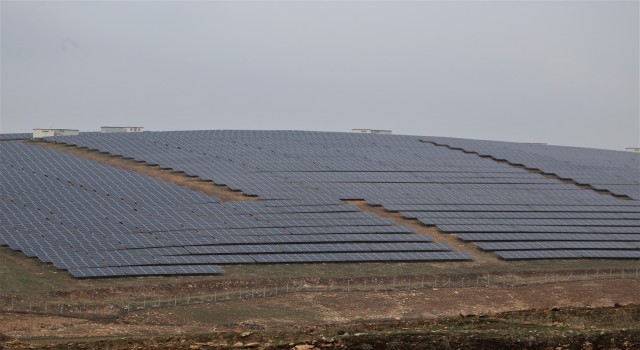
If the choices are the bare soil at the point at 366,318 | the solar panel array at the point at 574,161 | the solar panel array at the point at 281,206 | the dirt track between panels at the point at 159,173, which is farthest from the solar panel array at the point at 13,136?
the bare soil at the point at 366,318

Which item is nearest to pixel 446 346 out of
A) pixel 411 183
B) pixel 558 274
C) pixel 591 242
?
pixel 558 274

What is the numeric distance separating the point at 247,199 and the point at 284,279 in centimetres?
1307

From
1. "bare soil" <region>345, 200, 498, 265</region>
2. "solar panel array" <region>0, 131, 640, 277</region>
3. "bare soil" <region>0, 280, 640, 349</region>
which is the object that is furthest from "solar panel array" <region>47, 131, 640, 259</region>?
"bare soil" <region>0, 280, 640, 349</region>

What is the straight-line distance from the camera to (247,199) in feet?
189

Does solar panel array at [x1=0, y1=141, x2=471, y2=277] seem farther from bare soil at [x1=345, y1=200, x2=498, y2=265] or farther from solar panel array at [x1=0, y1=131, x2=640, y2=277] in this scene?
bare soil at [x1=345, y1=200, x2=498, y2=265]

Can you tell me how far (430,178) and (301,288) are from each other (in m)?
25.7

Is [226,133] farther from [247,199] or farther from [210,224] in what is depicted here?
[210,224]

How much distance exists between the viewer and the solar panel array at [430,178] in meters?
58.4

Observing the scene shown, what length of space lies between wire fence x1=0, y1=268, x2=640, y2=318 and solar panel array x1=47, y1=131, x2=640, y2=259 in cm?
352

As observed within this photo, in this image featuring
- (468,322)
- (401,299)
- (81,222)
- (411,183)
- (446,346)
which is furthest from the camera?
(411,183)

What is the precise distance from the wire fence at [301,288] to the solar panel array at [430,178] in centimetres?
352

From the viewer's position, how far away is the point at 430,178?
6812 centimetres

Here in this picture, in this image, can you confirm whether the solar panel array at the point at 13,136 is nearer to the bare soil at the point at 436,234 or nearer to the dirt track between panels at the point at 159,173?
the dirt track between panels at the point at 159,173

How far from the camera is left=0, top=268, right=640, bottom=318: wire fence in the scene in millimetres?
38281
